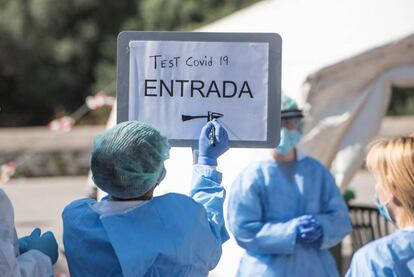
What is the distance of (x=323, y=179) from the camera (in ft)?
14.5

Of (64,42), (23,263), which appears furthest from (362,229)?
(64,42)

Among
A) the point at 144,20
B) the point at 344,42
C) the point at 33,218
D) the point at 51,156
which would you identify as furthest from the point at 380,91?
the point at 144,20

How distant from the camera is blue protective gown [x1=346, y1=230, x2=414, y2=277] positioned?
2779mm

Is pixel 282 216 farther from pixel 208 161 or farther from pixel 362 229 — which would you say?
pixel 362 229

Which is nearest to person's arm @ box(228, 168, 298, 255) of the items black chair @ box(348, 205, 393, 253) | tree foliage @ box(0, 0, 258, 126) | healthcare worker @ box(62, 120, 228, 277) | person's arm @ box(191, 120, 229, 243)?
person's arm @ box(191, 120, 229, 243)

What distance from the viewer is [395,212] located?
2889 millimetres

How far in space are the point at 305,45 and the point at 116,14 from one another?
19.6 m

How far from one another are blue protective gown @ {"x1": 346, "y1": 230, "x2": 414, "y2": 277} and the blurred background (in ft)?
7.02

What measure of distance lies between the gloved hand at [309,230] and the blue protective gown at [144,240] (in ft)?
5.07

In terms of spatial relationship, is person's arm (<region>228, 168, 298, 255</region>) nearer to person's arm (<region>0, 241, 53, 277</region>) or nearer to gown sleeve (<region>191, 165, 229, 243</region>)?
gown sleeve (<region>191, 165, 229, 243</region>)

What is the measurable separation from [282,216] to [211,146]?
4.97 ft

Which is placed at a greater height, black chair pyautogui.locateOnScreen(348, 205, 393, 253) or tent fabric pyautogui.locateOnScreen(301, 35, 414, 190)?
tent fabric pyautogui.locateOnScreen(301, 35, 414, 190)

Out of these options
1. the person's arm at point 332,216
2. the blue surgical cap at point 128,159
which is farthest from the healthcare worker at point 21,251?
the person's arm at point 332,216

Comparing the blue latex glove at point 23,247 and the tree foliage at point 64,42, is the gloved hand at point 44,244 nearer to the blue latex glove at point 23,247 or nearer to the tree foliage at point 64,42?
the blue latex glove at point 23,247
